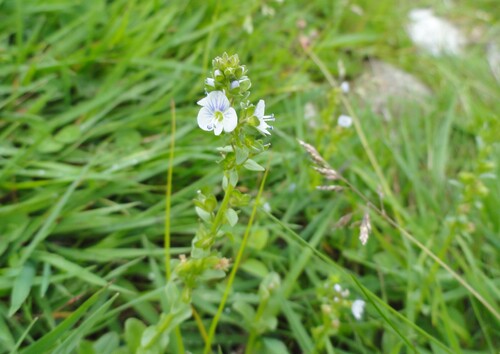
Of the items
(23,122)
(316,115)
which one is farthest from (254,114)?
(316,115)

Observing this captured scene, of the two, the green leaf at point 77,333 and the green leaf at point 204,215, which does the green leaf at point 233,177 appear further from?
the green leaf at point 77,333

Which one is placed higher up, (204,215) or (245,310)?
(204,215)

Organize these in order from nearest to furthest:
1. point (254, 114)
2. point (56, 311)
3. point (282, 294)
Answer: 1. point (254, 114)
2. point (56, 311)
3. point (282, 294)

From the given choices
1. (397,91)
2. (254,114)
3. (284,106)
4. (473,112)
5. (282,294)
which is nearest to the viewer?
(254,114)

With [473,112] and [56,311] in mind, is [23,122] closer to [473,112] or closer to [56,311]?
[56,311]

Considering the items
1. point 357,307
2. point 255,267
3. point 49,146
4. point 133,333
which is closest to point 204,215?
point 133,333

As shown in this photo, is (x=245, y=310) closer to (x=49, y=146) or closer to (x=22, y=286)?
(x=22, y=286)
